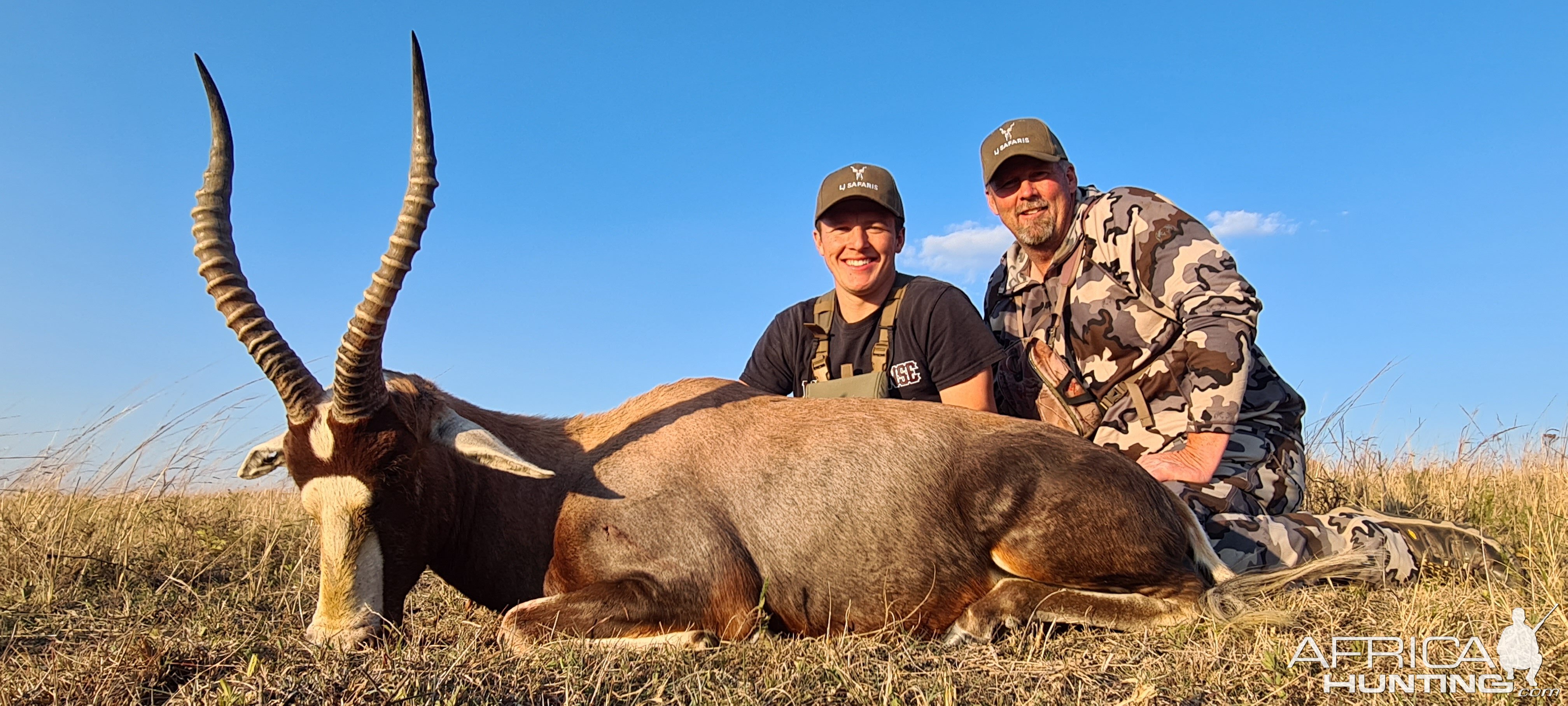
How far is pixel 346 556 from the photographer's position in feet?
13.1

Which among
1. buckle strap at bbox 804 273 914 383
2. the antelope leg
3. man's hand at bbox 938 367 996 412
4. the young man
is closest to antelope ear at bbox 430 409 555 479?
the antelope leg

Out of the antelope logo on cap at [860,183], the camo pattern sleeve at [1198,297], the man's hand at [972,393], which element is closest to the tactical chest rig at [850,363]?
the man's hand at [972,393]

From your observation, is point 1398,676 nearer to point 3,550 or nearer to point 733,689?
Answer: point 733,689

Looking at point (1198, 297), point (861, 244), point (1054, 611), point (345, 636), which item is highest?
point (861, 244)

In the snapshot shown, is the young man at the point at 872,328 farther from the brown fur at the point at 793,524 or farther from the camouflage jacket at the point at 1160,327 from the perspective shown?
the brown fur at the point at 793,524

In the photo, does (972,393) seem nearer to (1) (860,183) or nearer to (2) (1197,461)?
(2) (1197,461)

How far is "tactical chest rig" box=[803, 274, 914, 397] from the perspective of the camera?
6246 mm

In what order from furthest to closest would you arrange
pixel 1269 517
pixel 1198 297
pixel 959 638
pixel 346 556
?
1. pixel 1198 297
2. pixel 1269 517
3. pixel 959 638
4. pixel 346 556

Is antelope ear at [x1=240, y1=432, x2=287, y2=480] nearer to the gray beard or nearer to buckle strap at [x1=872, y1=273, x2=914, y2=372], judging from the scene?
buckle strap at [x1=872, y1=273, x2=914, y2=372]

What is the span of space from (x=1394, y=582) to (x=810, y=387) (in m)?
3.53

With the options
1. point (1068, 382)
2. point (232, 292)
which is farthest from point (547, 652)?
point (1068, 382)

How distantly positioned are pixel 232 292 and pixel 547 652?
207 centimetres

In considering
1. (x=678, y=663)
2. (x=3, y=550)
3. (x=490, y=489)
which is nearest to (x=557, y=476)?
(x=490, y=489)

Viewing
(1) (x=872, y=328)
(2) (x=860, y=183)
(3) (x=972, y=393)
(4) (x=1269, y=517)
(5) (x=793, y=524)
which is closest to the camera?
(5) (x=793, y=524)
